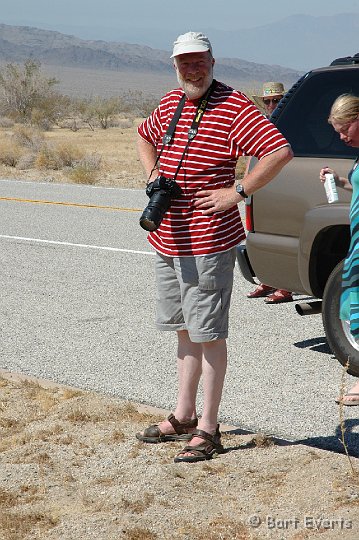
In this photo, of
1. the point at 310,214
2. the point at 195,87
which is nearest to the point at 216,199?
the point at 195,87

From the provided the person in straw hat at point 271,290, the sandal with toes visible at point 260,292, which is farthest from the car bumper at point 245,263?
the sandal with toes visible at point 260,292

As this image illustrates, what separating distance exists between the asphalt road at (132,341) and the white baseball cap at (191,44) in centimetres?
219

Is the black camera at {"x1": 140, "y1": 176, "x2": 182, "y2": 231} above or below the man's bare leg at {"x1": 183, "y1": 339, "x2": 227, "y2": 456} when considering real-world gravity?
above

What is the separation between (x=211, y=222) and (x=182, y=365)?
2.77 feet

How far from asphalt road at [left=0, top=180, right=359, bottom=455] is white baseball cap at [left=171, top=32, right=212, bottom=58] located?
2188 mm

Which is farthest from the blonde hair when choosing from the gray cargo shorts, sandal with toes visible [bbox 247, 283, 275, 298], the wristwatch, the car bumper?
sandal with toes visible [bbox 247, 283, 275, 298]

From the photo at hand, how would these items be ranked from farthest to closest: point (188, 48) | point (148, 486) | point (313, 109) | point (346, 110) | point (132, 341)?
point (132, 341) → point (313, 109) → point (346, 110) → point (188, 48) → point (148, 486)

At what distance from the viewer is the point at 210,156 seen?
5242 mm

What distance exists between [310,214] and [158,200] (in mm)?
2040

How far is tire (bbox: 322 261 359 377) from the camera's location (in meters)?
6.92

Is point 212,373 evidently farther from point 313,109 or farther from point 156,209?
point 313,109

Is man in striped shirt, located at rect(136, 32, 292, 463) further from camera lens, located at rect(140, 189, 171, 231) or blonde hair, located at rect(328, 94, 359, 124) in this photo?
blonde hair, located at rect(328, 94, 359, 124)

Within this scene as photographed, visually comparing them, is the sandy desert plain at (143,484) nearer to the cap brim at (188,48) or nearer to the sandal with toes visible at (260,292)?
the cap brim at (188,48)

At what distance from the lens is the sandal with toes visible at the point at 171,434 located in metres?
5.74
